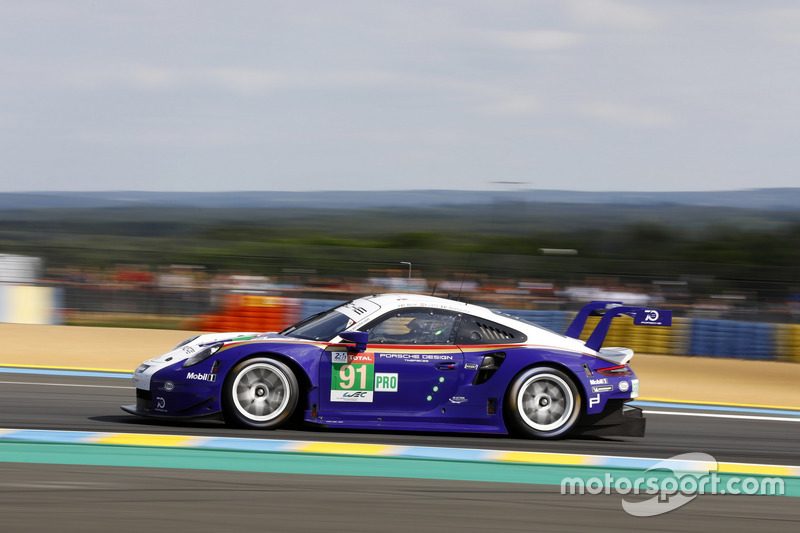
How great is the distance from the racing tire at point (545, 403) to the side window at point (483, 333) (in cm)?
32

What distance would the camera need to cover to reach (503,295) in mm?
20266

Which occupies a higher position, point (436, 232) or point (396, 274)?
point (436, 232)

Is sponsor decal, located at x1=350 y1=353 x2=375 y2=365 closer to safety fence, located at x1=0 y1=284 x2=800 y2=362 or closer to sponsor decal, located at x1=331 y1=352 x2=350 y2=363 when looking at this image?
sponsor decal, located at x1=331 y1=352 x2=350 y2=363

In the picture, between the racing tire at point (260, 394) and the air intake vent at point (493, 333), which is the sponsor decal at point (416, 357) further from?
the racing tire at point (260, 394)

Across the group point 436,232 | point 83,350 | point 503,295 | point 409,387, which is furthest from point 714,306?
point 436,232

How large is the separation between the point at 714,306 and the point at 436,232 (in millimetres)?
43803

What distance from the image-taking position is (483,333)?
7.52 metres

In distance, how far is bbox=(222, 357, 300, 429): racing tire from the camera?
7055 mm

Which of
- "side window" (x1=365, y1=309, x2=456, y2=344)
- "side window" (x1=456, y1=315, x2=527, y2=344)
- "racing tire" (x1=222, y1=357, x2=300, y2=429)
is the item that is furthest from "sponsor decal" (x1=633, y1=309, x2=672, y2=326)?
"racing tire" (x1=222, y1=357, x2=300, y2=429)

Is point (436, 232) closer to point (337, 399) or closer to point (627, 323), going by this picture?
point (627, 323)

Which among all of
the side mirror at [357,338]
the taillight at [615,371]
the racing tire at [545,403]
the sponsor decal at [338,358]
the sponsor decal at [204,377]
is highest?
the side mirror at [357,338]

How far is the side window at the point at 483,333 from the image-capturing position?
7.47m

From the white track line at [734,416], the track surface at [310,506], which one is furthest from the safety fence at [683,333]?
the track surface at [310,506]

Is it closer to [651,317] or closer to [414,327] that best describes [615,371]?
[651,317]
